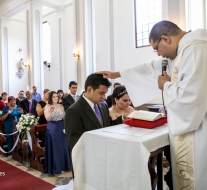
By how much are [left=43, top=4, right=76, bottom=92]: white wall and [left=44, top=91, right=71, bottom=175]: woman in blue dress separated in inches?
312

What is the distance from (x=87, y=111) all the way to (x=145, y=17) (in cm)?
906

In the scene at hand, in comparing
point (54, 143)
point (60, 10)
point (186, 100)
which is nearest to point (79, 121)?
point (186, 100)

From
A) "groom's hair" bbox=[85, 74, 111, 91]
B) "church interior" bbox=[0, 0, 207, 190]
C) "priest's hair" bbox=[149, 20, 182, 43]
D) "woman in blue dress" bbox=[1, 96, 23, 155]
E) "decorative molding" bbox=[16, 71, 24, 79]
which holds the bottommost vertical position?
"woman in blue dress" bbox=[1, 96, 23, 155]

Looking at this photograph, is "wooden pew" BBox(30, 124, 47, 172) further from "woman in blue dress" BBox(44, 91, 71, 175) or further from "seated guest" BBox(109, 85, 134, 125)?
"seated guest" BBox(109, 85, 134, 125)

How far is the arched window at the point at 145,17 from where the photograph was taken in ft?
32.3

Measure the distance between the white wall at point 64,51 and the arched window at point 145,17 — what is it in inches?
171

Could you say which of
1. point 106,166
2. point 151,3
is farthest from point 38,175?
point 151,3

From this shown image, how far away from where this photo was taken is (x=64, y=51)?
13852 mm

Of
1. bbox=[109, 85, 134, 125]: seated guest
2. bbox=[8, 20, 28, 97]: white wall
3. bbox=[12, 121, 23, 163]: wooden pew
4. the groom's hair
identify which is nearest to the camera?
the groom's hair

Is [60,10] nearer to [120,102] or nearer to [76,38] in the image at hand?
[76,38]

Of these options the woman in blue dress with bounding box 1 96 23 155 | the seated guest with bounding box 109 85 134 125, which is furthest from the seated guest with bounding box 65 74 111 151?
the woman in blue dress with bounding box 1 96 23 155

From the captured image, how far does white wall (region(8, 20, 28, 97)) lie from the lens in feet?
49.8

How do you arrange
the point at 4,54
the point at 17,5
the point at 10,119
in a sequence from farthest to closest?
the point at 4,54 < the point at 17,5 < the point at 10,119

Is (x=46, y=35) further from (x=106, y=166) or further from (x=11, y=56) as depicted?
(x=106, y=166)
